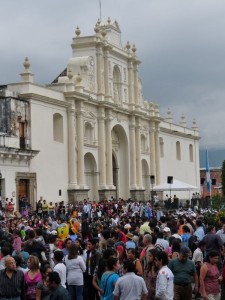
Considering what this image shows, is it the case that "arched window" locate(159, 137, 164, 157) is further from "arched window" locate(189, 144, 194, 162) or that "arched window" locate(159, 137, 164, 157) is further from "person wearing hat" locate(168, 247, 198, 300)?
"person wearing hat" locate(168, 247, 198, 300)

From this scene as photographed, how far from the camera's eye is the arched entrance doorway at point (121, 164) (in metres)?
55.1

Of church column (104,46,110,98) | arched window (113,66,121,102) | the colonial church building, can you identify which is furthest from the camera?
arched window (113,66,121,102)

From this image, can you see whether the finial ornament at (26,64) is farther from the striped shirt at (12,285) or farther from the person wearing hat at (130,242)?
the striped shirt at (12,285)

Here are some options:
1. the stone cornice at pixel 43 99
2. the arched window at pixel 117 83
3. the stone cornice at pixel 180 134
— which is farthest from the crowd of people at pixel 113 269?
the stone cornice at pixel 180 134

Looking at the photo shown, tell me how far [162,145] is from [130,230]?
157 feet

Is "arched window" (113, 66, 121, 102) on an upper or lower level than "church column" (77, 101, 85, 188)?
upper

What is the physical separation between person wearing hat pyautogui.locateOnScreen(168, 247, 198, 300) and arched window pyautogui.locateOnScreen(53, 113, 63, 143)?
110ft

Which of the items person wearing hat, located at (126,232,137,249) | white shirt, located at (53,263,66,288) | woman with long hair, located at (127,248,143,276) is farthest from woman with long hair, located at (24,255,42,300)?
person wearing hat, located at (126,232,137,249)

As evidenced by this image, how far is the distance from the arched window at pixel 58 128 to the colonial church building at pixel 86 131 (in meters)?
0.07

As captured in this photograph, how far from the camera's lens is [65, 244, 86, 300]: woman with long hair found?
507 inches

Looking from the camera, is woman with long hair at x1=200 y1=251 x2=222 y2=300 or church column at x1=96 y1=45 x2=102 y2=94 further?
church column at x1=96 y1=45 x2=102 y2=94

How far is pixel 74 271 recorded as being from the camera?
12.9 metres

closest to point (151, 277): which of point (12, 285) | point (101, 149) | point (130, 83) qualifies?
point (12, 285)

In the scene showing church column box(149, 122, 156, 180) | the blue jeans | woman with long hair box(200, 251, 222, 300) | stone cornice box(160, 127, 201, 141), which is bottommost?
the blue jeans
